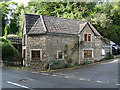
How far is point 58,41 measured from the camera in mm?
19172

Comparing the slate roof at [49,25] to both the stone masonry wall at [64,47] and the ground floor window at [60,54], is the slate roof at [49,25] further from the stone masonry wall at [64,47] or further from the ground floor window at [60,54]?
the ground floor window at [60,54]

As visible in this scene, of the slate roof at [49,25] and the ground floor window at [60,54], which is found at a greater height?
the slate roof at [49,25]

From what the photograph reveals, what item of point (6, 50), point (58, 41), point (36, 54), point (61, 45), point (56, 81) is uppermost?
point (58, 41)

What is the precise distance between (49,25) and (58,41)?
107 inches

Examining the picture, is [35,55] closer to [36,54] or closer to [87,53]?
[36,54]

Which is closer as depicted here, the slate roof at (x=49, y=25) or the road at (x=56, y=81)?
the road at (x=56, y=81)

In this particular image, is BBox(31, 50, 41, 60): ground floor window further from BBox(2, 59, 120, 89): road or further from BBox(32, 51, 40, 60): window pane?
BBox(2, 59, 120, 89): road

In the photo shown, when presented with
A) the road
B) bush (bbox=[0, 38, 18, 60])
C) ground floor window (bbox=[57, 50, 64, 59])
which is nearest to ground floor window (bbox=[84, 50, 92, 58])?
ground floor window (bbox=[57, 50, 64, 59])

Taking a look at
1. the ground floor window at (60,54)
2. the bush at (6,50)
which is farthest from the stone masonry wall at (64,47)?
the bush at (6,50)

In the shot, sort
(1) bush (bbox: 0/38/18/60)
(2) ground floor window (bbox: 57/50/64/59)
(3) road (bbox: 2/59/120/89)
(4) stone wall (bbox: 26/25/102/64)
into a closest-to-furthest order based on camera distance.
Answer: (3) road (bbox: 2/59/120/89) → (4) stone wall (bbox: 26/25/102/64) → (2) ground floor window (bbox: 57/50/64/59) → (1) bush (bbox: 0/38/18/60)

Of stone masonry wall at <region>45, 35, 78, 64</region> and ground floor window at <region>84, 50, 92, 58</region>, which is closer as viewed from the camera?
stone masonry wall at <region>45, 35, 78, 64</region>

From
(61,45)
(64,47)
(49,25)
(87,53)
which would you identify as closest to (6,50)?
(49,25)

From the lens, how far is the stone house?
18.3 meters

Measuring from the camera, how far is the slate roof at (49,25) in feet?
62.2
